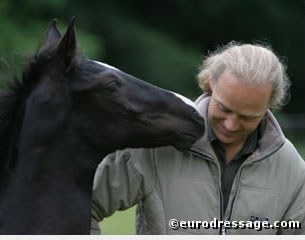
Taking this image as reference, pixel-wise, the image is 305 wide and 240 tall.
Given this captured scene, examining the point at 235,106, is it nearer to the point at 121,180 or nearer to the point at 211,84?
the point at 211,84

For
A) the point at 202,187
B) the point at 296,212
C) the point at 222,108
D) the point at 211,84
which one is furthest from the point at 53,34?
the point at 296,212

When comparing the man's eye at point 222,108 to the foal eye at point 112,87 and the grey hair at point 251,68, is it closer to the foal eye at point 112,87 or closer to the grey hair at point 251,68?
the grey hair at point 251,68

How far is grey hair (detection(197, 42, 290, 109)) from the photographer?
12.9 ft

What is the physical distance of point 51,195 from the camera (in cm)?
393

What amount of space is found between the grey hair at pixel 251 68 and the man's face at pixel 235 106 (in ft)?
0.11

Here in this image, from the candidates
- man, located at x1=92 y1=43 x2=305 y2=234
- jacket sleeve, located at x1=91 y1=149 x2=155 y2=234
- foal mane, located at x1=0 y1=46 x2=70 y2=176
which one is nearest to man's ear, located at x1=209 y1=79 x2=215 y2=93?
man, located at x1=92 y1=43 x2=305 y2=234

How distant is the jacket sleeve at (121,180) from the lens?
159 inches

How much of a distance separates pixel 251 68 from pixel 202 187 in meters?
0.57

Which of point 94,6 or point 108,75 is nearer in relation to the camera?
point 108,75

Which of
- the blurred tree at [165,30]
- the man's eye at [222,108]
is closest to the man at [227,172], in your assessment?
the man's eye at [222,108]

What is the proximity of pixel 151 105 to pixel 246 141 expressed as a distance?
467mm

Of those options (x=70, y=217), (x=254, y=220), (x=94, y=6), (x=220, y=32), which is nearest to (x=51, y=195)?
(x=70, y=217)

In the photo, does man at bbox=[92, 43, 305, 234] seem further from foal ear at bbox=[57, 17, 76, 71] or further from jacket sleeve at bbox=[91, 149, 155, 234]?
foal ear at bbox=[57, 17, 76, 71]

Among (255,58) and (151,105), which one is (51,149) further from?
(255,58)
